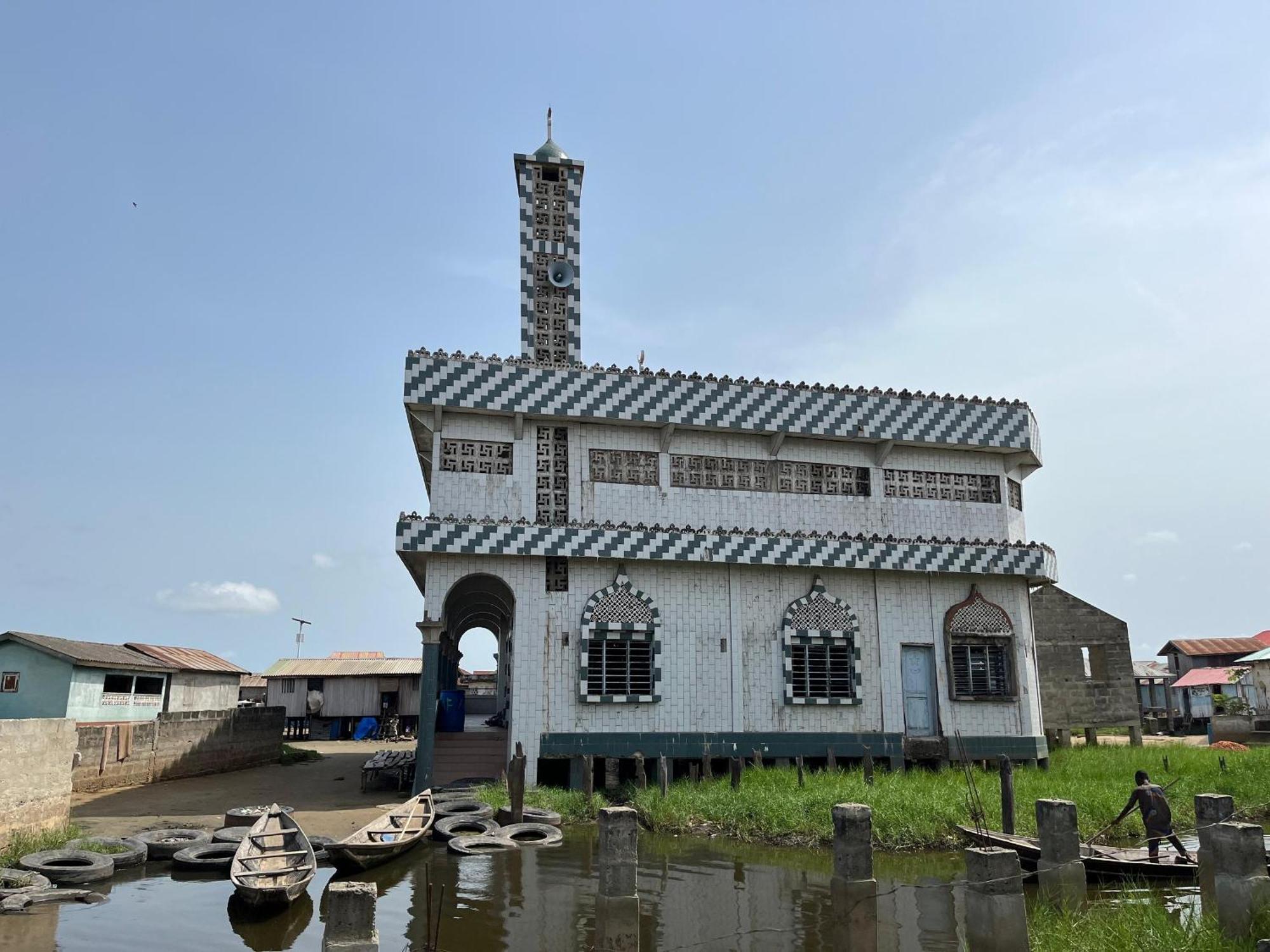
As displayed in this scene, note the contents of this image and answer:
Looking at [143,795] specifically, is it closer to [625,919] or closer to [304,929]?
[304,929]

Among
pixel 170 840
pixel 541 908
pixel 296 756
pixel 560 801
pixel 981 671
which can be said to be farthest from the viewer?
pixel 296 756

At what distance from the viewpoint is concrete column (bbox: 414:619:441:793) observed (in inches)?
751

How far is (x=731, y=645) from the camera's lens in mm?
20719

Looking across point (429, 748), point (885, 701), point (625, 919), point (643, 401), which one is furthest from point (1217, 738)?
point (625, 919)

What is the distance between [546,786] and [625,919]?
11764 mm

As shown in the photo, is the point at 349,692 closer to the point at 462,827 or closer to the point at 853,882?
the point at 462,827

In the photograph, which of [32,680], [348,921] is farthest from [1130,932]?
[32,680]

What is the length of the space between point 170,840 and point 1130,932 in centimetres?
1375

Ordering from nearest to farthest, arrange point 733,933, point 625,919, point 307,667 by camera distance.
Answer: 1. point 625,919
2. point 733,933
3. point 307,667

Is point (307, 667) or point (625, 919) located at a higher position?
point (307, 667)

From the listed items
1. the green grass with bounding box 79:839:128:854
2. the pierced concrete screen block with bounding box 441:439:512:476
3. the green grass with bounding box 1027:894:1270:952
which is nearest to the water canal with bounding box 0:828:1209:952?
the green grass with bounding box 79:839:128:854

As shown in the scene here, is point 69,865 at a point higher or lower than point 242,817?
lower

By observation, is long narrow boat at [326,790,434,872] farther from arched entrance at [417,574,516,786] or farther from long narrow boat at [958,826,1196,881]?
long narrow boat at [958,826,1196,881]

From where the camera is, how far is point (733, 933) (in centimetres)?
1035
